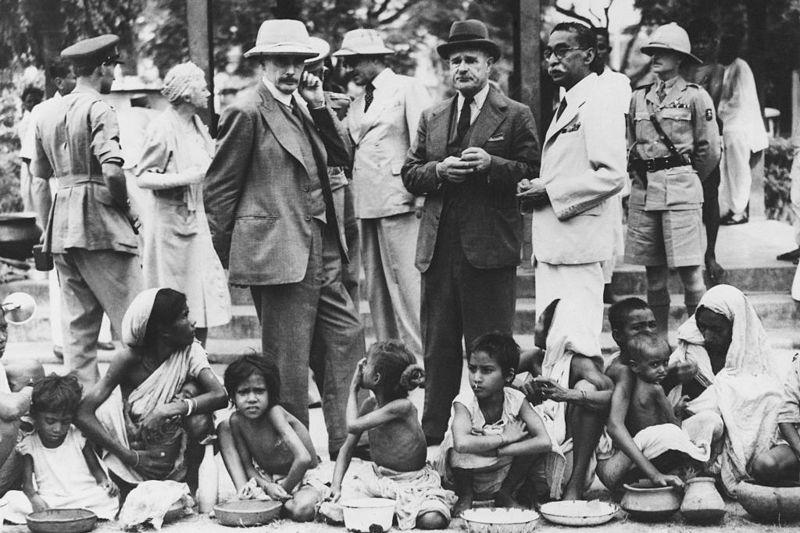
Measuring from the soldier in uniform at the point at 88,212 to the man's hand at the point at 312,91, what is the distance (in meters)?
1.08

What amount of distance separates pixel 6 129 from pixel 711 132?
285 inches

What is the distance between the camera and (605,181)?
18.7 feet

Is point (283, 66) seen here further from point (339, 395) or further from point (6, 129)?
point (6, 129)

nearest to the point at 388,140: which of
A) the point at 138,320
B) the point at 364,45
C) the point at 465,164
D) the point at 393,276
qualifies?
Answer: the point at 364,45

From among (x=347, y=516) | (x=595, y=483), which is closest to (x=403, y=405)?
(x=347, y=516)

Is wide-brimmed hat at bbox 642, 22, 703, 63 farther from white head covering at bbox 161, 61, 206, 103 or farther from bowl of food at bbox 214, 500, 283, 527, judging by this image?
bowl of food at bbox 214, 500, 283, 527

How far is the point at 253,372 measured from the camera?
537cm

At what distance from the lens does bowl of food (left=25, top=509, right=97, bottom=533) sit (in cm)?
→ 496

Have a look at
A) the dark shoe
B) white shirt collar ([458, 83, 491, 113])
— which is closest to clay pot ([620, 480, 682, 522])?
white shirt collar ([458, 83, 491, 113])

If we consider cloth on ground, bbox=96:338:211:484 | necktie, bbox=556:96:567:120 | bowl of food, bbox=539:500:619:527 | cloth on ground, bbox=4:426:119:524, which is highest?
necktie, bbox=556:96:567:120

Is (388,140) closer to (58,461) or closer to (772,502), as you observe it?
(58,461)

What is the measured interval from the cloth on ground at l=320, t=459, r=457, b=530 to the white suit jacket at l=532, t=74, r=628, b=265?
4.22 feet

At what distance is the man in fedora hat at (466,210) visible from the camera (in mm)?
6047

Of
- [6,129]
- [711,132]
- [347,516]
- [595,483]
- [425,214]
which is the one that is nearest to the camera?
[347,516]
